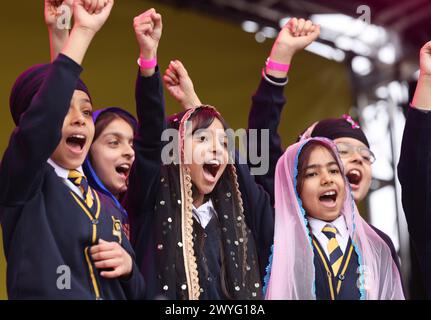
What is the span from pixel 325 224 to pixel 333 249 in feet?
0.36

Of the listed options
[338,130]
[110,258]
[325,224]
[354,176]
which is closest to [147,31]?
[110,258]

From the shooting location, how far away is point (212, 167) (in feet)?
9.89

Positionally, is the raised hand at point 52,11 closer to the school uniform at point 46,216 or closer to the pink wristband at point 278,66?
the school uniform at point 46,216

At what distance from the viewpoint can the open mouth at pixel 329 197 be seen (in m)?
3.12

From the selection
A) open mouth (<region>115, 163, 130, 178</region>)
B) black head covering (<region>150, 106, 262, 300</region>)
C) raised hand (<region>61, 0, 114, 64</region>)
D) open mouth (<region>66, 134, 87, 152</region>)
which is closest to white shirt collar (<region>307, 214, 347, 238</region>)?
black head covering (<region>150, 106, 262, 300</region>)

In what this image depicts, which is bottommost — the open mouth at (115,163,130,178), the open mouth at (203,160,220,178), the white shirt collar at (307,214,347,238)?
the white shirt collar at (307,214,347,238)

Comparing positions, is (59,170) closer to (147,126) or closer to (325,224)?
(147,126)

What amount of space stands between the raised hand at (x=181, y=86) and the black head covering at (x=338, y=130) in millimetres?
582

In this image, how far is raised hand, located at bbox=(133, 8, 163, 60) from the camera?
2.88 m

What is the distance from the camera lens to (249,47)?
6.21 m

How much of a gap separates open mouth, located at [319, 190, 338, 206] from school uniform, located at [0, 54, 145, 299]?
82 centimetres

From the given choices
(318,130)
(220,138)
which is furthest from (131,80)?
(220,138)

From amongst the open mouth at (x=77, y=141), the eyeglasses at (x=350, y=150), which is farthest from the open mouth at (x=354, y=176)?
the open mouth at (x=77, y=141)

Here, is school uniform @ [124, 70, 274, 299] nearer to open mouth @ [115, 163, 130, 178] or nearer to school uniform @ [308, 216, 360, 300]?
school uniform @ [308, 216, 360, 300]
